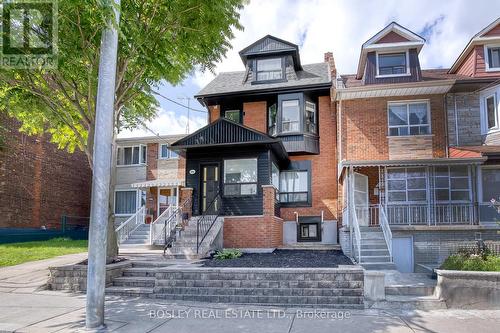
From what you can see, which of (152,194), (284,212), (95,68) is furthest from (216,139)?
(152,194)

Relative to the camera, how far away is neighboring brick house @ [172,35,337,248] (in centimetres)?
1489

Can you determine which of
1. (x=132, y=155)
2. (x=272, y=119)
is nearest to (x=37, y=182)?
(x=132, y=155)

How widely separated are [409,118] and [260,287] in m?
11.3

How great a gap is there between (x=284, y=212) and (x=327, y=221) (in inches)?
80.1

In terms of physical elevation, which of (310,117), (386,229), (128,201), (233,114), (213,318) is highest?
(233,114)

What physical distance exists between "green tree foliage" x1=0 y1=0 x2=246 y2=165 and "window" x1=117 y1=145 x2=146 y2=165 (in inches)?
463

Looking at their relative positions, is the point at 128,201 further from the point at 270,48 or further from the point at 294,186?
the point at 270,48

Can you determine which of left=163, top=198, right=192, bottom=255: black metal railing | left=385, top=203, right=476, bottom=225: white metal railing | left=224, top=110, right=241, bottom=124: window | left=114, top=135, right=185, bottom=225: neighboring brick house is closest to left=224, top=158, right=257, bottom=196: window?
left=163, top=198, right=192, bottom=255: black metal railing

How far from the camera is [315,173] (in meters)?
17.8

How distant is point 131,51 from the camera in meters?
9.56

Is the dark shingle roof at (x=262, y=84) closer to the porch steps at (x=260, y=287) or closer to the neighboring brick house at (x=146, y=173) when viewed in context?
the neighboring brick house at (x=146, y=173)

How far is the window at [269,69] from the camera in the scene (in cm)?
1905

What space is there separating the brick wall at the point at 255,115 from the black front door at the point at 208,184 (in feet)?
13.0

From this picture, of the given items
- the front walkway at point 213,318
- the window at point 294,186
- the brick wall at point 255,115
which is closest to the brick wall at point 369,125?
the window at point 294,186
